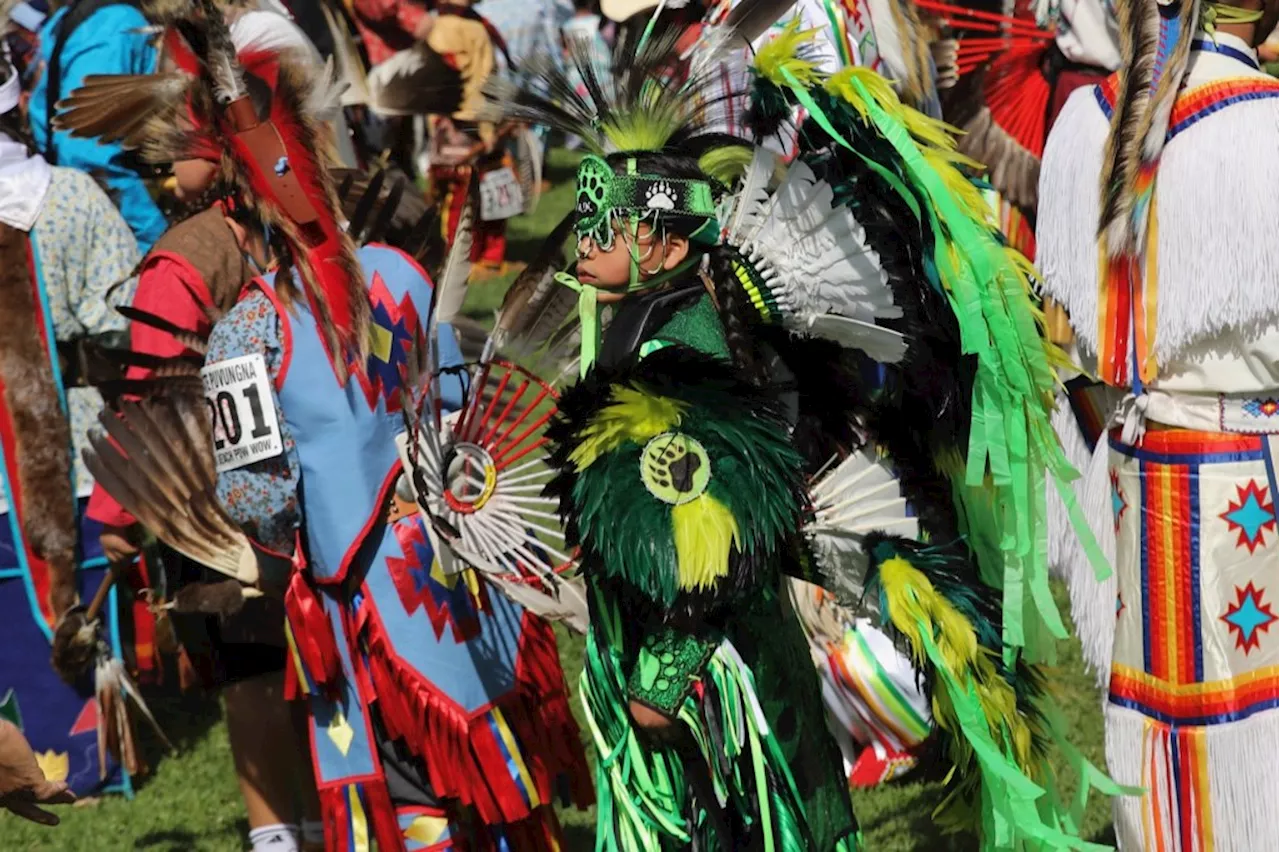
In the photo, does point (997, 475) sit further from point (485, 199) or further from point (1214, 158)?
point (485, 199)

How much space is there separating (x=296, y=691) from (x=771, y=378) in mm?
1269

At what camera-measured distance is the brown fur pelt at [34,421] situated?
16.0ft

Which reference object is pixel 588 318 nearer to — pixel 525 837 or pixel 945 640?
pixel 945 640

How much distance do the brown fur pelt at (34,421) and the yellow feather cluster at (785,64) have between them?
2.73m

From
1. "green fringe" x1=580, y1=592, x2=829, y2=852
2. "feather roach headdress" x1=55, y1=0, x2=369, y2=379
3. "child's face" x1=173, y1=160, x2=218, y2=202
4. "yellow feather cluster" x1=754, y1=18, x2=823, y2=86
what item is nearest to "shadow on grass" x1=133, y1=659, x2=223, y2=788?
"child's face" x1=173, y1=160, x2=218, y2=202

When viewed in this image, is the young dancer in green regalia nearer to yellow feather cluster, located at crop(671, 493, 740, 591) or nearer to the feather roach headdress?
yellow feather cluster, located at crop(671, 493, 740, 591)

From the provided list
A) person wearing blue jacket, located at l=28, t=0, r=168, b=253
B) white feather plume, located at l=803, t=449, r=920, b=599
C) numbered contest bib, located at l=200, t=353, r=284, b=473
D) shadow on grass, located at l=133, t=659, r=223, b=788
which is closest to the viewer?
white feather plume, located at l=803, t=449, r=920, b=599

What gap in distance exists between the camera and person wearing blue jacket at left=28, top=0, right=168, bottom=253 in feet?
21.4

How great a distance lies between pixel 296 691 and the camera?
366cm

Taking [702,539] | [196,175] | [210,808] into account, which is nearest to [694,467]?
[702,539]

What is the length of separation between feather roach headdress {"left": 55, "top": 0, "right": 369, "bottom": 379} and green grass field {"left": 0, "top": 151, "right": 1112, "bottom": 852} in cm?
163

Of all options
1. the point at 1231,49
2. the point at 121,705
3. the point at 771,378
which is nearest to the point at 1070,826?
the point at 771,378

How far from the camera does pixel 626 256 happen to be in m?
2.84

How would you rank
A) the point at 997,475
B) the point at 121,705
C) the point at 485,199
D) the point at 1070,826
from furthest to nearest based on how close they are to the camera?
1. the point at 485,199
2. the point at 121,705
3. the point at 1070,826
4. the point at 997,475
